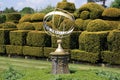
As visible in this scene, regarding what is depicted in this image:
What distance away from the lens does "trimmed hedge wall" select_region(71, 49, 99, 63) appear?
29.4 m

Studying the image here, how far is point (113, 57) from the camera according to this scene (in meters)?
28.1

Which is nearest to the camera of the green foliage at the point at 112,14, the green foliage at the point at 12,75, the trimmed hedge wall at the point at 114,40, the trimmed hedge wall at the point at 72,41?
the green foliage at the point at 12,75

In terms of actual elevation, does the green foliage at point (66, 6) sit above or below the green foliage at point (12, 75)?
above

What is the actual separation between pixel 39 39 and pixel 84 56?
5.85 meters

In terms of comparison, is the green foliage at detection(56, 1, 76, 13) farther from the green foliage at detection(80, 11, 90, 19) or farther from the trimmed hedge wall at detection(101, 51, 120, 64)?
the trimmed hedge wall at detection(101, 51, 120, 64)

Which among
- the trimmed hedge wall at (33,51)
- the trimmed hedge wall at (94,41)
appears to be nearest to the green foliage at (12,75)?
the trimmed hedge wall at (94,41)

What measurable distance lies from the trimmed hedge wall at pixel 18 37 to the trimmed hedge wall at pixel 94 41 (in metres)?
7.49

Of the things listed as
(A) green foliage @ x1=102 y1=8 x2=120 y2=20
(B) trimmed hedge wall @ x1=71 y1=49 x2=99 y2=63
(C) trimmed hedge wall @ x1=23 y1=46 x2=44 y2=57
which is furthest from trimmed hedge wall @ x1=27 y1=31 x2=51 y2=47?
(A) green foliage @ x1=102 y1=8 x2=120 y2=20

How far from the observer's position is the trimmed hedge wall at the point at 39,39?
3406 cm

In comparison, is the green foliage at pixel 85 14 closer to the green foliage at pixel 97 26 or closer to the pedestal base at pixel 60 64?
the green foliage at pixel 97 26

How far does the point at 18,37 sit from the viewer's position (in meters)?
36.4

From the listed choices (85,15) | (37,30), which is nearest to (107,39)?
(85,15)

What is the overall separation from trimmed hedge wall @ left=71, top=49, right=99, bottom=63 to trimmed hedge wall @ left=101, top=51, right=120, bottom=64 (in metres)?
0.64

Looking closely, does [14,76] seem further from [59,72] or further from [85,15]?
[85,15]
